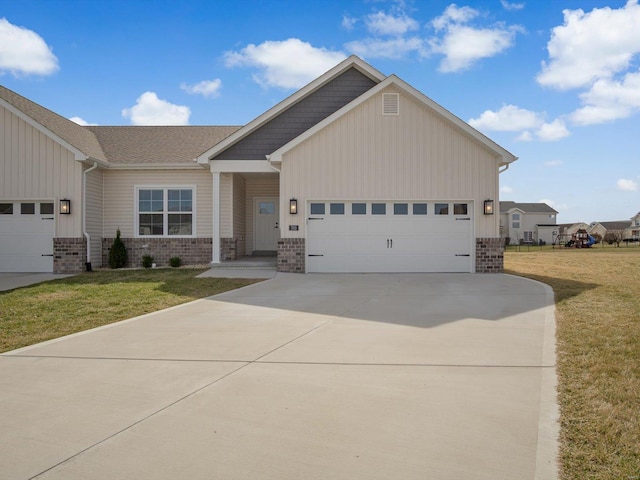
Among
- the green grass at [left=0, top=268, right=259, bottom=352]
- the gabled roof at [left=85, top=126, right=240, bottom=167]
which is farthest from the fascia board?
the green grass at [left=0, top=268, right=259, bottom=352]

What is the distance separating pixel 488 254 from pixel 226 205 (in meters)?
8.69

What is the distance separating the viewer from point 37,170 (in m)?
15.2

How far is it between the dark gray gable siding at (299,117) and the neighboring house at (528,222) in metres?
52.6

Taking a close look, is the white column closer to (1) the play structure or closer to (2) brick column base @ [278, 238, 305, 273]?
(2) brick column base @ [278, 238, 305, 273]

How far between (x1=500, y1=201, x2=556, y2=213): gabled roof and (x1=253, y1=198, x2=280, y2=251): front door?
52972 millimetres

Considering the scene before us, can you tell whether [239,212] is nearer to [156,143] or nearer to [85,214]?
[156,143]

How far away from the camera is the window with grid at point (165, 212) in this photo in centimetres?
1675

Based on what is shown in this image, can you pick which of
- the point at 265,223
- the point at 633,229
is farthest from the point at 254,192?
the point at 633,229

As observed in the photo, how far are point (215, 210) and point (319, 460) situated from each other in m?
13.2

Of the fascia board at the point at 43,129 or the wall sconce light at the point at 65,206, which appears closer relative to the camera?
the fascia board at the point at 43,129

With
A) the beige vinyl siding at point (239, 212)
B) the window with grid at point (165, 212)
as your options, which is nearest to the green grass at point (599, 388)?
the beige vinyl siding at point (239, 212)

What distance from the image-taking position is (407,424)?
140 inches

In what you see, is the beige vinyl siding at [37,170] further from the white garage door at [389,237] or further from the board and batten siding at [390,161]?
the white garage door at [389,237]

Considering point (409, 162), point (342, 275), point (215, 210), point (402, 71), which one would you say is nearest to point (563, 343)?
point (342, 275)
